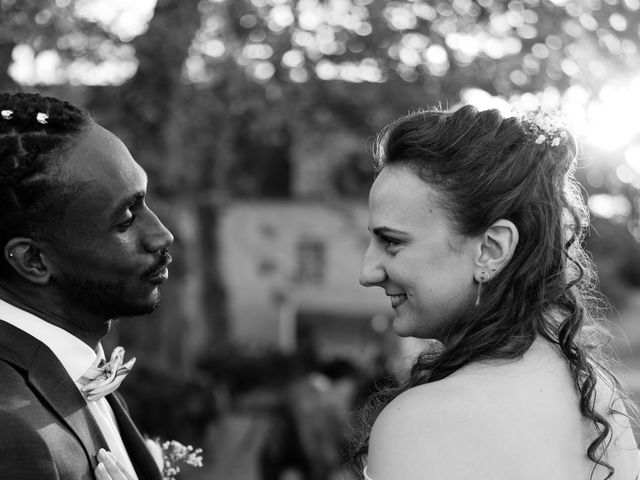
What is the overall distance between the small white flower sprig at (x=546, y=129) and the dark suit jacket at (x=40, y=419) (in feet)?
4.66

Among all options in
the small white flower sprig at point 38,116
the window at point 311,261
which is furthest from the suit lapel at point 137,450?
the window at point 311,261

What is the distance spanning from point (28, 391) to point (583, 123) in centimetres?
509

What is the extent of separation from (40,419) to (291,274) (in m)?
25.9

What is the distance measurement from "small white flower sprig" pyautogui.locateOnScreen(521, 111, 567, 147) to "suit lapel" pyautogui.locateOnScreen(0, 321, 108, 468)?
1.41 m

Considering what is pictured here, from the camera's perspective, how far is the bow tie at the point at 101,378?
228 cm

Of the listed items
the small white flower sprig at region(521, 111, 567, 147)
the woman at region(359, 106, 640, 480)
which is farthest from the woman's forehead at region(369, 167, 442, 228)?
the small white flower sprig at region(521, 111, 567, 147)

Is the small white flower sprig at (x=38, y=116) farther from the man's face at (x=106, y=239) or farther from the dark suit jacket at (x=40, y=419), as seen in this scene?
the dark suit jacket at (x=40, y=419)

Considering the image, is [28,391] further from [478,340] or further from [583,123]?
[583,123]

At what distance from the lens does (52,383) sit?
2170 mm

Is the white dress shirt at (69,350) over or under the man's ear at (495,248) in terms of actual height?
under

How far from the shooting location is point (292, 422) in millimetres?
7688

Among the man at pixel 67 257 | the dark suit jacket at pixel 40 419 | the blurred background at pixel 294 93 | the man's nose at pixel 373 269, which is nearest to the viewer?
the dark suit jacket at pixel 40 419

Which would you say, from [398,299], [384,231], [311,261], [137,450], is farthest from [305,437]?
[311,261]

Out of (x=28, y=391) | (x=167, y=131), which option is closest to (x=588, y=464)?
(x=28, y=391)
